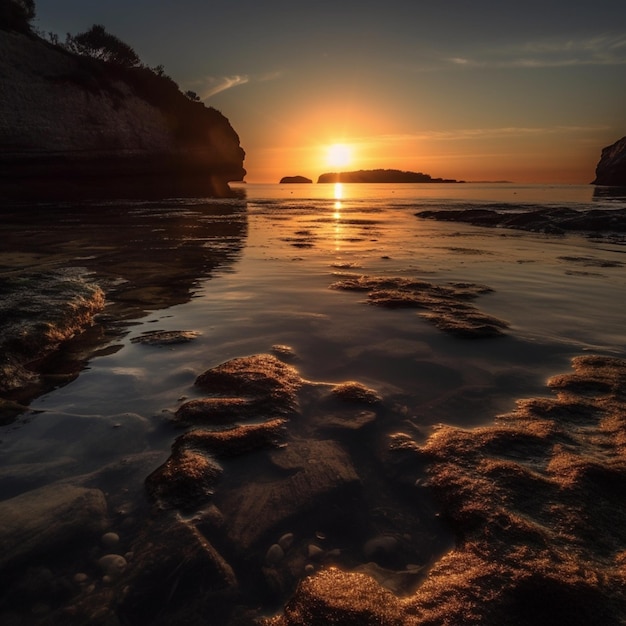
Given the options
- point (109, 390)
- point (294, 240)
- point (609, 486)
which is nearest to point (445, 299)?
point (609, 486)

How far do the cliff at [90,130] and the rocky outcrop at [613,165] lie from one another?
8015 centimetres

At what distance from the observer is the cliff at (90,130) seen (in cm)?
2962

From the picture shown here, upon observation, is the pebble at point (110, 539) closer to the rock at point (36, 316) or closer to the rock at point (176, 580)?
the rock at point (176, 580)

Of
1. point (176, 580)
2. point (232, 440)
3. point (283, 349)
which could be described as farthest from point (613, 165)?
point (176, 580)

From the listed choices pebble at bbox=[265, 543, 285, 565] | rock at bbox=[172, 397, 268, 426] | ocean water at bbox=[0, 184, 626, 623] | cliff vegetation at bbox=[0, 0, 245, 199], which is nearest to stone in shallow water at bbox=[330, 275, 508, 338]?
ocean water at bbox=[0, 184, 626, 623]

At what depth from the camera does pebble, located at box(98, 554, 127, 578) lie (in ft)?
5.57

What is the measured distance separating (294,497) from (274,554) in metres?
0.37

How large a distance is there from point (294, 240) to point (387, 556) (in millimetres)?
12227

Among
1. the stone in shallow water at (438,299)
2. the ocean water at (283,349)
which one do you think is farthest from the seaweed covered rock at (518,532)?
the stone in shallow water at (438,299)

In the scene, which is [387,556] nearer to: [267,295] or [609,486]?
[609,486]

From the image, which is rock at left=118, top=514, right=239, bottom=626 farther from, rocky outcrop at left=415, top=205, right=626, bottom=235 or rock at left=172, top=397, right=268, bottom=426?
rocky outcrop at left=415, top=205, right=626, bottom=235

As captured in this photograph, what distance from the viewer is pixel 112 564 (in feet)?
5.71

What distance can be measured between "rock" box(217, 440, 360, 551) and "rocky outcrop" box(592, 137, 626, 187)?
104 meters

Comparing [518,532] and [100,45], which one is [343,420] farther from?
[100,45]
